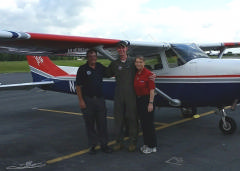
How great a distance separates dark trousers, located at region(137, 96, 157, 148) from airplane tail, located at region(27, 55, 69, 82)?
4130mm

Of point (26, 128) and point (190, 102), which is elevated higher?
point (190, 102)

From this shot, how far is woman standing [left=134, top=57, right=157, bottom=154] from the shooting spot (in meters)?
4.61

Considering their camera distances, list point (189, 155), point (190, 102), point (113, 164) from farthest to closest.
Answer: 1. point (190, 102)
2. point (189, 155)
3. point (113, 164)

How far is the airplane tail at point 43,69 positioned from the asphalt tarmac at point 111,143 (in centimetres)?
133

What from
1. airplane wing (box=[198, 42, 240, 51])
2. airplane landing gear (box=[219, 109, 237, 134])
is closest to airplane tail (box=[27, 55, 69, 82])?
airplane wing (box=[198, 42, 240, 51])

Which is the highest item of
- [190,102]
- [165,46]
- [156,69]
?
[165,46]

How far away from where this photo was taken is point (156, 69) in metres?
5.96

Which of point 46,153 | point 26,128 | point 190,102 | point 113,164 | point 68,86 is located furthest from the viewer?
point 68,86

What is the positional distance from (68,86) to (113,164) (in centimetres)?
415

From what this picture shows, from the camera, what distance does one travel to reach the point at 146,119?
4.72 metres

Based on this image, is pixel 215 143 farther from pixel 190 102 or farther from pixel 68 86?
pixel 68 86

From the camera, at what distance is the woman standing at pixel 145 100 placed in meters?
4.61

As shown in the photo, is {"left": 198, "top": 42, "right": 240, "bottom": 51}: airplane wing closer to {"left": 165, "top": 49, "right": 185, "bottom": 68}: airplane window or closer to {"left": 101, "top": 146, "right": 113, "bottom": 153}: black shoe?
{"left": 165, "top": 49, "right": 185, "bottom": 68}: airplane window

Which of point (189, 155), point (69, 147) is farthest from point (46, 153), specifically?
point (189, 155)
